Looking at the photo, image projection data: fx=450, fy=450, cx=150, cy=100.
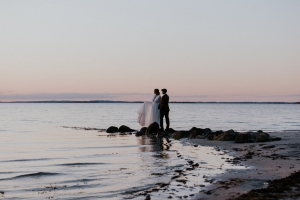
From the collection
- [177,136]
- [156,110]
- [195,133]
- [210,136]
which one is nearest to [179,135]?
[177,136]

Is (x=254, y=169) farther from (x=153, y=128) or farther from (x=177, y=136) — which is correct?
(x=153, y=128)

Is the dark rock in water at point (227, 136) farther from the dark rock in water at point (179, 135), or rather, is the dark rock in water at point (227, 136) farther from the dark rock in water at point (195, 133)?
the dark rock in water at point (179, 135)

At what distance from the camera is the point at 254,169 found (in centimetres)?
1137

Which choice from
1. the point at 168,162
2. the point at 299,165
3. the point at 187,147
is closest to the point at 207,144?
the point at 187,147

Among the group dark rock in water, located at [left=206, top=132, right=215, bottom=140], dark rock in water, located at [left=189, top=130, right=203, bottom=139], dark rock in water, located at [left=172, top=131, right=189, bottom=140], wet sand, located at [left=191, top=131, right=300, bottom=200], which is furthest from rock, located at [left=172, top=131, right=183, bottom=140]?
wet sand, located at [left=191, top=131, right=300, bottom=200]

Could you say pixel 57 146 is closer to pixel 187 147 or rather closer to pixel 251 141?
pixel 187 147

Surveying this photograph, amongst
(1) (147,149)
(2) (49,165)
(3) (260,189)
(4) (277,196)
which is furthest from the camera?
(1) (147,149)

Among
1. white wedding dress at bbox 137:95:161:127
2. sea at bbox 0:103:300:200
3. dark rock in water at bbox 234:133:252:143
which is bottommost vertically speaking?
sea at bbox 0:103:300:200

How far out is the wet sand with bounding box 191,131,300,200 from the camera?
28.5ft

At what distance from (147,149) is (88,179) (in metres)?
6.91

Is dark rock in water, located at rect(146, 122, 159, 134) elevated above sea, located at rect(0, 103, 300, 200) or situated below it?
above

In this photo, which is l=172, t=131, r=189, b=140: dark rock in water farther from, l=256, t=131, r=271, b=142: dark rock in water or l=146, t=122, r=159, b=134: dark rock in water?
l=256, t=131, r=271, b=142: dark rock in water

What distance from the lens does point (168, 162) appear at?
43.9 ft

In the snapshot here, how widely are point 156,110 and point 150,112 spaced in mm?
585
